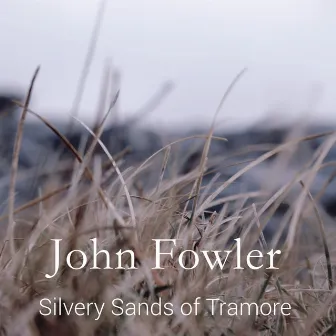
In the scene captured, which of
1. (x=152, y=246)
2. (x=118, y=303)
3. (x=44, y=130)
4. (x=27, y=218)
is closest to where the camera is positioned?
(x=118, y=303)

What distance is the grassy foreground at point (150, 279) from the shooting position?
0.72 m

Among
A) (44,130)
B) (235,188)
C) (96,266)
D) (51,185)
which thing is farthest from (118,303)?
(44,130)

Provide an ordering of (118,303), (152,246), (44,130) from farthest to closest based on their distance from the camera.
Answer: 1. (44,130)
2. (152,246)
3. (118,303)

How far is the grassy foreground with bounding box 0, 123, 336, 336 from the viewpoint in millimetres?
718

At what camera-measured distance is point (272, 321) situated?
826 millimetres

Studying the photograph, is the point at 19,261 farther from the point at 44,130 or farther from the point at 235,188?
the point at 44,130

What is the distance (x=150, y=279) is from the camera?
0.72 m

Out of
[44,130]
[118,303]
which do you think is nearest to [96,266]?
[118,303]

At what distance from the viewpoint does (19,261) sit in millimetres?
758

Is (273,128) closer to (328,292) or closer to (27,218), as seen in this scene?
(328,292)

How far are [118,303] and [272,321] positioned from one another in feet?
0.61

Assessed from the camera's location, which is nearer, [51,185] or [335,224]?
[51,185]

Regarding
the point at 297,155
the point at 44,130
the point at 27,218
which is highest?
the point at 297,155

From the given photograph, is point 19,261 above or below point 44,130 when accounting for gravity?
above
